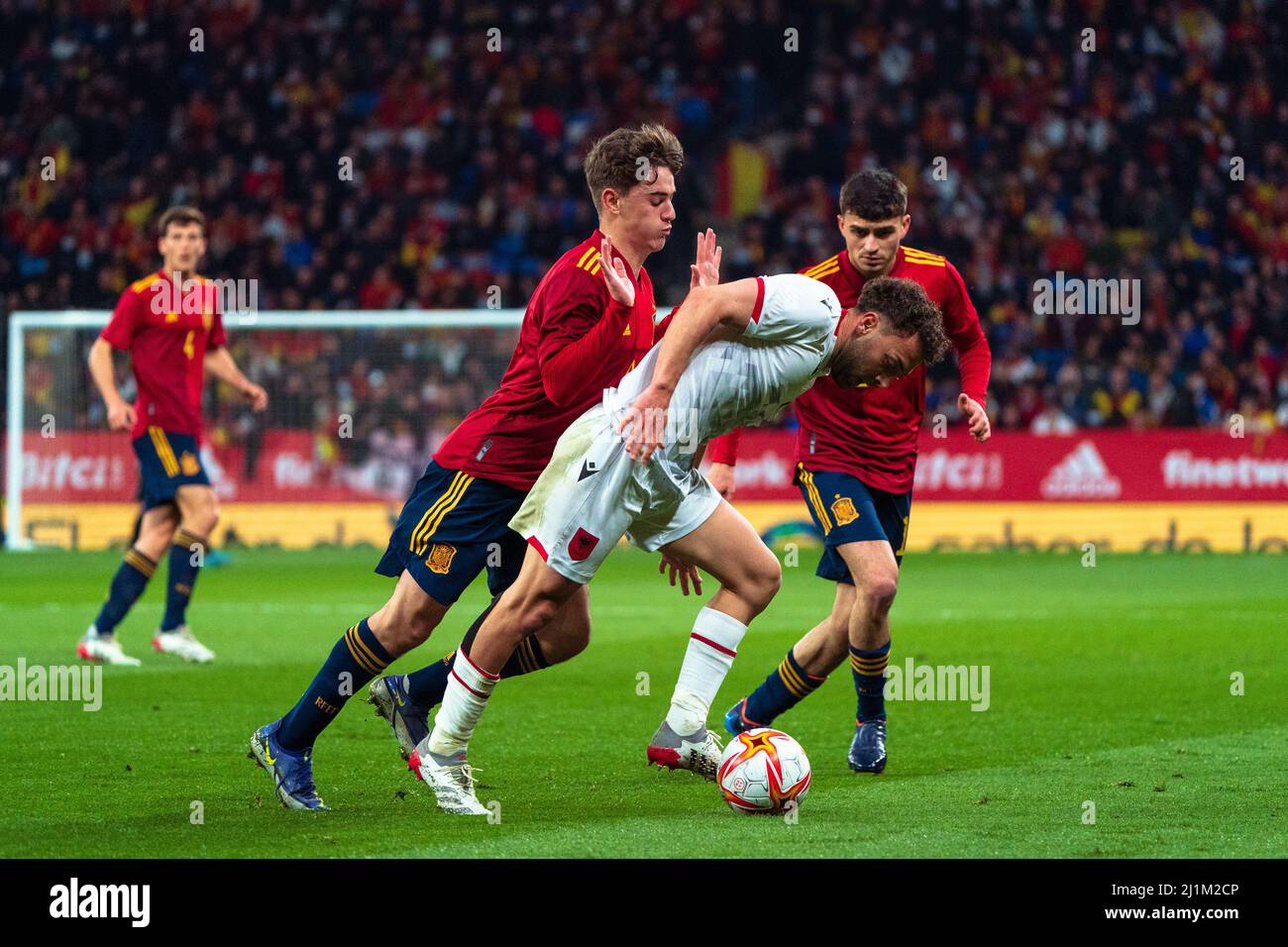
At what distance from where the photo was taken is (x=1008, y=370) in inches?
920

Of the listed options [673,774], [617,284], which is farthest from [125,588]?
[617,284]

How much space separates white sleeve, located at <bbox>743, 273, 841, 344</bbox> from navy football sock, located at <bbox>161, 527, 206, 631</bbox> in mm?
5766

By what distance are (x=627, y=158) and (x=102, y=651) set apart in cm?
567

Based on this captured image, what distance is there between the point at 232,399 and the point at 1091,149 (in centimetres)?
1244

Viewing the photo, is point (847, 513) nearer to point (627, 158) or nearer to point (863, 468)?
point (863, 468)

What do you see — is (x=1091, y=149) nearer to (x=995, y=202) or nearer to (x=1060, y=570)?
(x=995, y=202)

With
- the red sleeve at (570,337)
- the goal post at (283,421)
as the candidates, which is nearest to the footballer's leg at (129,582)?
the red sleeve at (570,337)

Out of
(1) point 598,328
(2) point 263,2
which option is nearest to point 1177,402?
(2) point 263,2

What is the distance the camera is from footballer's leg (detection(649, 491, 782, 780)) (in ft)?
20.2

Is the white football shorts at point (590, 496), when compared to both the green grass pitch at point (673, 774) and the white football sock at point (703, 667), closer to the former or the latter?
the white football sock at point (703, 667)

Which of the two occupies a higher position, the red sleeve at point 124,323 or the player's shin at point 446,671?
the red sleeve at point 124,323

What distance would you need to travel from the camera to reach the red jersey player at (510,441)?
577 cm

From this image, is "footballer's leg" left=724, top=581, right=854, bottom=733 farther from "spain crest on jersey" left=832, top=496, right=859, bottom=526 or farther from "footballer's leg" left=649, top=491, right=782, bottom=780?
"footballer's leg" left=649, top=491, right=782, bottom=780

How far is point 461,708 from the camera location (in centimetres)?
588
